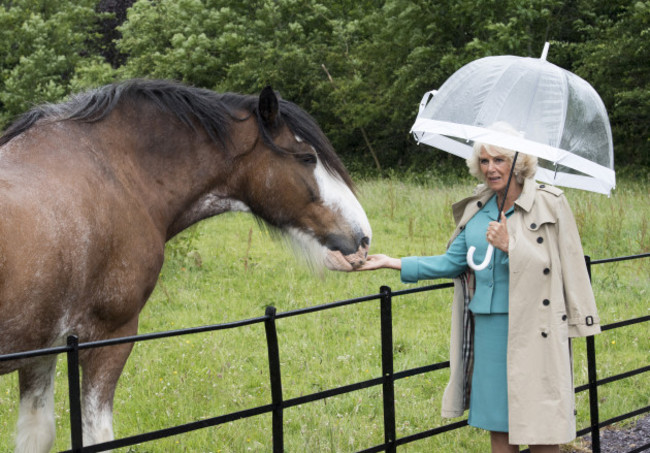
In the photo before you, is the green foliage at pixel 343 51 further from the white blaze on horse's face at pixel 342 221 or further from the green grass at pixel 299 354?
the white blaze on horse's face at pixel 342 221

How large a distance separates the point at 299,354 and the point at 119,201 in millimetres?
3219

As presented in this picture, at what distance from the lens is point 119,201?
3051 mm

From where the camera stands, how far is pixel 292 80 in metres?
25.1

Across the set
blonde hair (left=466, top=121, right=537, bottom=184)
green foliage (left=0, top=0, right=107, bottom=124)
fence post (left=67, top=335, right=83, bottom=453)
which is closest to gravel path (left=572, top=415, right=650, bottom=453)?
blonde hair (left=466, top=121, right=537, bottom=184)

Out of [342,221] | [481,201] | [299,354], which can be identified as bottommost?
[299,354]

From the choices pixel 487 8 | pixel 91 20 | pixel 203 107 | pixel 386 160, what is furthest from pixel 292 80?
pixel 203 107

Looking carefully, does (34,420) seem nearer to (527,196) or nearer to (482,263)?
(482,263)

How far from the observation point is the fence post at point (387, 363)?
9.86 ft

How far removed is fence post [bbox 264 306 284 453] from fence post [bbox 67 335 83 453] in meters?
0.69

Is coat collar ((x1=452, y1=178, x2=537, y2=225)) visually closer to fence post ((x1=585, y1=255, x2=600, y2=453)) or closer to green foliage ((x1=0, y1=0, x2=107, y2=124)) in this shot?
fence post ((x1=585, y1=255, x2=600, y2=453))

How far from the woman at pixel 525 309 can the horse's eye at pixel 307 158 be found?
0.77 m

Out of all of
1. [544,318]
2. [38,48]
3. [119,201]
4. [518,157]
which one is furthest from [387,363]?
[38,48]

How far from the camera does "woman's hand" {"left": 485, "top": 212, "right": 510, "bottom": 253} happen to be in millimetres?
2871

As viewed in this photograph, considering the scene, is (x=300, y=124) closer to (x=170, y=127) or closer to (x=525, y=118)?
(x=170, y=127)
